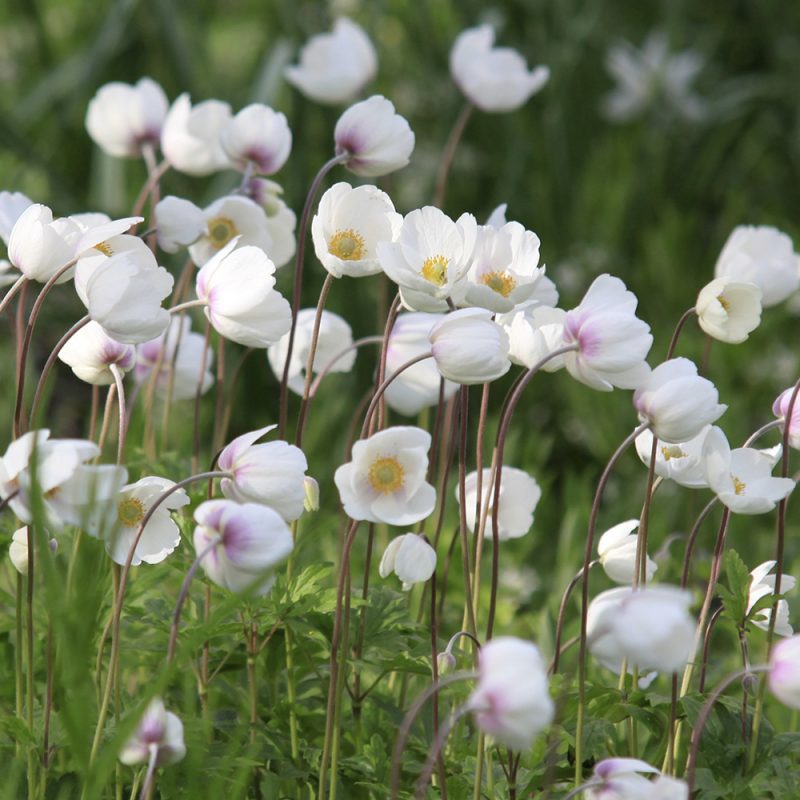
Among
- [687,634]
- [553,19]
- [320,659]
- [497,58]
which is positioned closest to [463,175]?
[553,19]

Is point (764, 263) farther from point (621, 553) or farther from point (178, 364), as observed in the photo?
point (178, 364)

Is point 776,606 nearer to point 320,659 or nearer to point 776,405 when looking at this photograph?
point 776,405

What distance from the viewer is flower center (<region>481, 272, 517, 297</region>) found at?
1.04 m

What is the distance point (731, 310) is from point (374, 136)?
0.37 meters

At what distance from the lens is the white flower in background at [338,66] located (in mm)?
1925

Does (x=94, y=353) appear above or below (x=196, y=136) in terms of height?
below

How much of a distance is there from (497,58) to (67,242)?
1.01 meters

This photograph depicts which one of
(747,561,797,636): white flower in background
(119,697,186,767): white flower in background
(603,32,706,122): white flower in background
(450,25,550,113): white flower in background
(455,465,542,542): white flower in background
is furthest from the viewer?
(603,32,706,122): white flower in background

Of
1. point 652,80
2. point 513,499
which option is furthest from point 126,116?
point 652,80

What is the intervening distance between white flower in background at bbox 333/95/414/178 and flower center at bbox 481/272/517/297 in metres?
0.21

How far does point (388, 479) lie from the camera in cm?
100

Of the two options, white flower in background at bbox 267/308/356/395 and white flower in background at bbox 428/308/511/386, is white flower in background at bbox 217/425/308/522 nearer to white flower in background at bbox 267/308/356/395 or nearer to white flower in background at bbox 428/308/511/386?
white flower in background at bbox 428/308/511/386

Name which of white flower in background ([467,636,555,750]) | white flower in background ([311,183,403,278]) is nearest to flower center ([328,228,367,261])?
white flower in background ([311,183,403,278])

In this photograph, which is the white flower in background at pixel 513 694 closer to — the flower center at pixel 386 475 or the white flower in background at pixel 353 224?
the flower center at pixel 386 475
